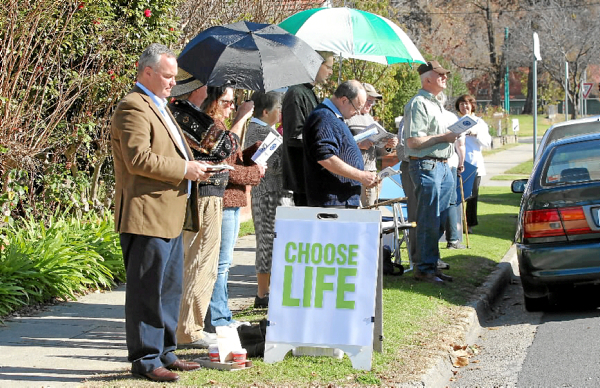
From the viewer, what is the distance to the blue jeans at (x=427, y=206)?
8805 mm

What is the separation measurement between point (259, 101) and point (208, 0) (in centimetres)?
610

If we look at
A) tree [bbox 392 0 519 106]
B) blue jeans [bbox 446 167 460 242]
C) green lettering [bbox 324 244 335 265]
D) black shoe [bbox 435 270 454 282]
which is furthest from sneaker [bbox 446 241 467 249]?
tree [bbox 392 0 519 106]

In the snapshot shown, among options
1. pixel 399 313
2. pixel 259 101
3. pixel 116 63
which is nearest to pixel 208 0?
pixel 116 63

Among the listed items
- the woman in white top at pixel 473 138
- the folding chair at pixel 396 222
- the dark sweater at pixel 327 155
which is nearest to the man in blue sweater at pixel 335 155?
the dark sweater at pixel 327 155

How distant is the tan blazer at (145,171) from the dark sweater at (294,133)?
2.02 m

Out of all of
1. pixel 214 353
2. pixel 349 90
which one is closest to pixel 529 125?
pixel 349 90

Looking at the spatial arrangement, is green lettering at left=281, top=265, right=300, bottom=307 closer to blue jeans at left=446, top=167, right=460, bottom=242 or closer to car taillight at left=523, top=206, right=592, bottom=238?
car taillight at left=523, top=206, right=592, bottom=238

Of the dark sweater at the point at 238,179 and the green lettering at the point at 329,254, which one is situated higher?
the dark sweater at the point at 238,179

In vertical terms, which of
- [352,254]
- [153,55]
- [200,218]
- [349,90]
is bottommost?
[352,254]

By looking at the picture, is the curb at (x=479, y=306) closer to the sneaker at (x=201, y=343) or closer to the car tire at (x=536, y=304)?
the car tire at (x=536, y=304)

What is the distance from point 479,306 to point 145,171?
13.9ft

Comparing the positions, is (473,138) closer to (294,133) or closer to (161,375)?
(294,133)

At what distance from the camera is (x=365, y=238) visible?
5855mm

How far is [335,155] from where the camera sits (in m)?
6.44
